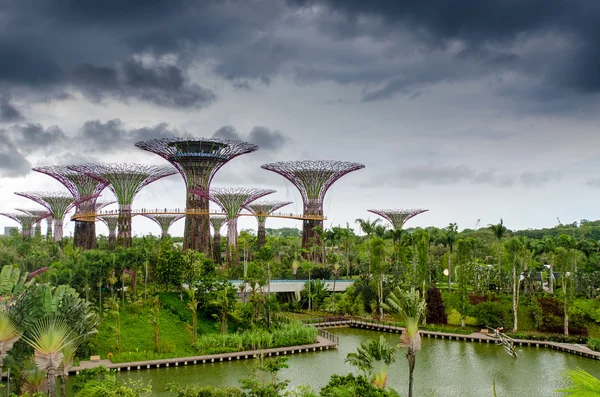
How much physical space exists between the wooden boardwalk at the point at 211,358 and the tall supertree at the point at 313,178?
85.3 feet

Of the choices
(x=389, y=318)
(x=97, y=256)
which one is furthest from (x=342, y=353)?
(x=97, y=256)

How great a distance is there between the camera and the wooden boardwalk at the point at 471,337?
30281 millimetres

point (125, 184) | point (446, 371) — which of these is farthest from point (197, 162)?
point (446, 371)

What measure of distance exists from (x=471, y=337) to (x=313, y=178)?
2826 centimetres

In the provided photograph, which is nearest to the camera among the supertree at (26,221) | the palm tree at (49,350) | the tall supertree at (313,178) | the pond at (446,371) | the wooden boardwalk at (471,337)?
A: the palm tree at (49,350)

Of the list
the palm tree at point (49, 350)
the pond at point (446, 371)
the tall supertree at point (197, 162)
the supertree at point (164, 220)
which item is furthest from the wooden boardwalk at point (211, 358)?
the supertree at point (164, 220)

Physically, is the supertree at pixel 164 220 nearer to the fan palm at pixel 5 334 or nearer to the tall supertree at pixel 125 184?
the tall supertree at pixel 125 184

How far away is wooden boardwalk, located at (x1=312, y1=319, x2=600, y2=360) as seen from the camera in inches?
1192

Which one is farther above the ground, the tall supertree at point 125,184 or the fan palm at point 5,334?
the tall supertree at point 125,184

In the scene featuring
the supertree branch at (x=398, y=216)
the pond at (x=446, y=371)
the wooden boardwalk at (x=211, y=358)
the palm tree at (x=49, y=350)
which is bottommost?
the pond at (x=446, y=371)

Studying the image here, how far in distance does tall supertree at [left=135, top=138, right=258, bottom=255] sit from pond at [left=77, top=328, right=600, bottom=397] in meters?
24.4

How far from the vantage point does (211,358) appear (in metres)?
28.6

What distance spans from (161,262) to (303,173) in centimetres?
2235

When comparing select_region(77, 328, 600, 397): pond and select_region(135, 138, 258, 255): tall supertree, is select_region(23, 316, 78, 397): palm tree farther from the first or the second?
select_region(135, 138, 258, 255): tall supertree
